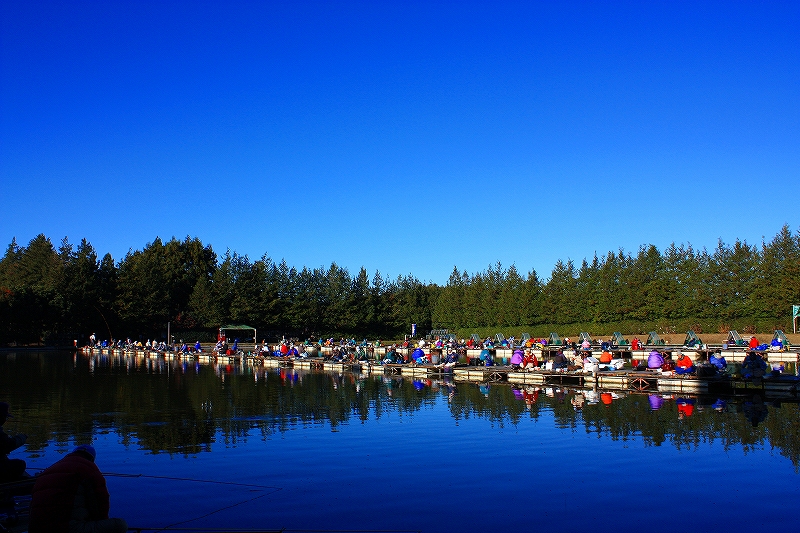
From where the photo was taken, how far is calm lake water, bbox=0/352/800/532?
11680 millimetres

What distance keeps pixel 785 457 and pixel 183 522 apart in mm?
13719

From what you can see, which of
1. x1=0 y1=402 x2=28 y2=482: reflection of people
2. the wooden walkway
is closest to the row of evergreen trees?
the wooden walkway

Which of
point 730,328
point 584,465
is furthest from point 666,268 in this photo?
point 584,465

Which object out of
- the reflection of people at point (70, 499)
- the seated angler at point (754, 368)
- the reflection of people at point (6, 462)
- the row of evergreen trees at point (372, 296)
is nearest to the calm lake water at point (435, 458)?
the seated angler at point (754, 368)

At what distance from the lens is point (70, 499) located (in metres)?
7.40

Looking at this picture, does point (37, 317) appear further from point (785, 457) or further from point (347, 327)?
point (785, 457)

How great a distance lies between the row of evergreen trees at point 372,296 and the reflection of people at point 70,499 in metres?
59.7

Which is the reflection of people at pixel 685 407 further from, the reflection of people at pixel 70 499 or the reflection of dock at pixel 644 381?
the reflection of people at pixel 70 499

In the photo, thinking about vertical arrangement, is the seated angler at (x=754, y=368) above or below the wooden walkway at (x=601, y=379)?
above

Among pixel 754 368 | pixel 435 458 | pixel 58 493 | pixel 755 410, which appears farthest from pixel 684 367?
pixel 58 493

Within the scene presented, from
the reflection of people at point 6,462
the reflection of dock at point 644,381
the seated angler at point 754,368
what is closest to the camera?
the reflection of people at point 6,462

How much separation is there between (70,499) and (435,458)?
10.3 m

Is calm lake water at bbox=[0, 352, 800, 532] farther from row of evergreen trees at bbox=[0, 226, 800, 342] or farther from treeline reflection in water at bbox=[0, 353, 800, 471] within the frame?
row of evergreen trees at bbox=[0, 226, 800, 342]

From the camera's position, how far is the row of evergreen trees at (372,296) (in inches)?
2403
